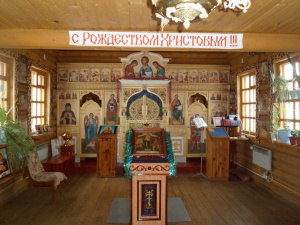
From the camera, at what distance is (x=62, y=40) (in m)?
4.18

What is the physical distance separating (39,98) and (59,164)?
1981mm

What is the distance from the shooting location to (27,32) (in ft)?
13.7

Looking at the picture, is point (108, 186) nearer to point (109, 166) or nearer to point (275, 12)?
point (109, 166)

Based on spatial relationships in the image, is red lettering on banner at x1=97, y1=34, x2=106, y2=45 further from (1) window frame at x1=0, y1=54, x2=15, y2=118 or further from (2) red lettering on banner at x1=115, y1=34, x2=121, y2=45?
(1) window frame at x1=0, y1=54, x2=15, y2=118

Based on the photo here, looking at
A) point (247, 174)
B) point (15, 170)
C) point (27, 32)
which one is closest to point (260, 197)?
point (247, 174)

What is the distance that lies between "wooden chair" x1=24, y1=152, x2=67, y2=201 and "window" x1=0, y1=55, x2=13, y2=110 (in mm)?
1174

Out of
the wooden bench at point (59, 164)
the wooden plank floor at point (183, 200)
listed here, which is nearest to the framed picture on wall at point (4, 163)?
the wooden plank floor at point (183, 200)

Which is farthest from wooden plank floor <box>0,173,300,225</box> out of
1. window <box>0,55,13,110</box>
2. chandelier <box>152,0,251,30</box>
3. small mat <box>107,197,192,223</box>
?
chandelier <box>152,0,251,30</box>

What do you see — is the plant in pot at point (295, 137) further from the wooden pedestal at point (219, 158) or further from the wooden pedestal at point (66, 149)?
the wooden pedestal at point (66, 149)

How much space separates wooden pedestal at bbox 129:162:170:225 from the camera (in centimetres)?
341

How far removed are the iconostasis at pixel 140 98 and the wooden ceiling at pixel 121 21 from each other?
10.4 feet

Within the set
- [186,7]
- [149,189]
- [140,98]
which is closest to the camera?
[186,7]

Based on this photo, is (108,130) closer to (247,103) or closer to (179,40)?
(179,40)

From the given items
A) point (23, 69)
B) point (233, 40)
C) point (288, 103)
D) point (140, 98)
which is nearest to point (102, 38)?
point (233, 40)
